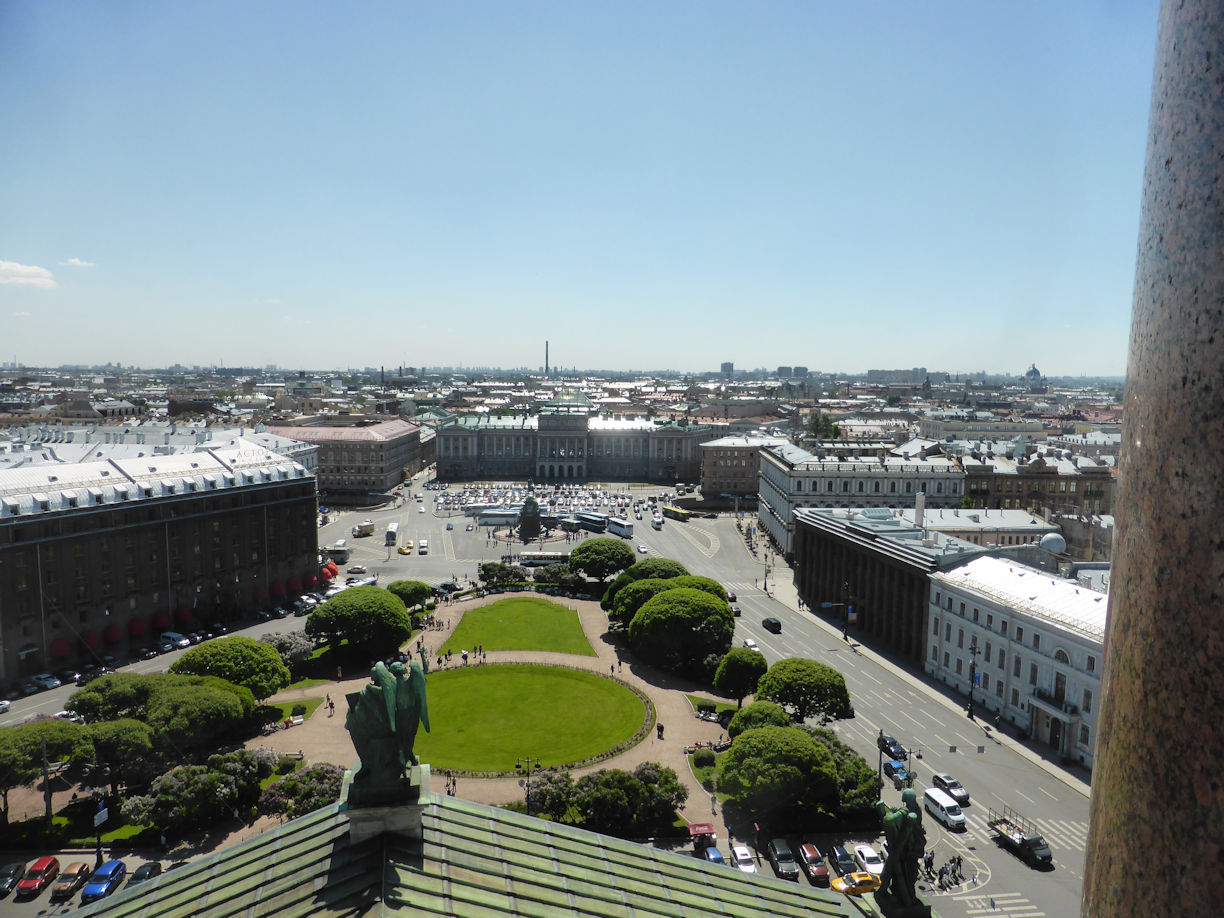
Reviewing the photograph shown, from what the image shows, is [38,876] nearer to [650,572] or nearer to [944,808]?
[944,808]

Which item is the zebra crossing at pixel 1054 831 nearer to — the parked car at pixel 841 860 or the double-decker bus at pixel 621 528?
the parked car at pixel 841 860

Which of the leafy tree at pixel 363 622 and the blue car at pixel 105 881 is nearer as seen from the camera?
the blue car at pixel 105 881

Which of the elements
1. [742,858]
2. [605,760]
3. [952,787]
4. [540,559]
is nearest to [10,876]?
[605,760]

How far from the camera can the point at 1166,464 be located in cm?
404

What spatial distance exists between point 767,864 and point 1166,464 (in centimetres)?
4072

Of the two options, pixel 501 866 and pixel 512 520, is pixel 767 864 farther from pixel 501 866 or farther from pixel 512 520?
pixel 512 520

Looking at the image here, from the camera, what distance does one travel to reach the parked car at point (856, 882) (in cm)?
3588

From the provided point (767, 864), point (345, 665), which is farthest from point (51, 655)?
point (767, 864)

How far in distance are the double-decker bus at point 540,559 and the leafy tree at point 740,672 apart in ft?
140

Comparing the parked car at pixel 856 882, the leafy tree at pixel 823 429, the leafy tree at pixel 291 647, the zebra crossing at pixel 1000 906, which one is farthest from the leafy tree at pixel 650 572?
the leafy tree at pixel 823 429

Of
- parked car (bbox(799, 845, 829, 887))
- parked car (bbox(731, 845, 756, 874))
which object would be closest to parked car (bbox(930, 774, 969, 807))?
parked car (bbox(799, 845, 829, 887))

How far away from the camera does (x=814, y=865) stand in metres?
38.5

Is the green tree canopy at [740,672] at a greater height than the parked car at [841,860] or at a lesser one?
greater

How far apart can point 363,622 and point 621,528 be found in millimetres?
53820
